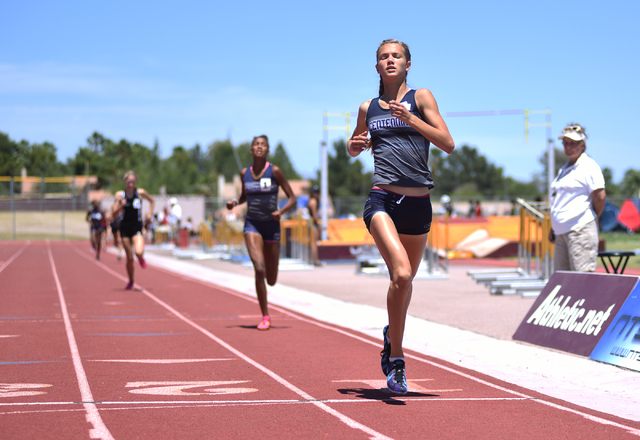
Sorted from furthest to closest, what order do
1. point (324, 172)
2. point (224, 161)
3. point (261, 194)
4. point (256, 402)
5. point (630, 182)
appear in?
point (224, 161) → point (630, 182) → point (324, 172) → point (261, 194) → point (256, 402)

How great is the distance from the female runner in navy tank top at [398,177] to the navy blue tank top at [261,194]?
365 centimetres

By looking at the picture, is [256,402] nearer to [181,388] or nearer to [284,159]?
[181,388]

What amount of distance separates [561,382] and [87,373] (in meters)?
3.49

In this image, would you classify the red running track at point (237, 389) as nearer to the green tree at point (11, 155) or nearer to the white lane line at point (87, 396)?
the white lane line at point (87, 396)

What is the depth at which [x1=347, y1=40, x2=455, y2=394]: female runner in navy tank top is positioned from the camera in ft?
16.1

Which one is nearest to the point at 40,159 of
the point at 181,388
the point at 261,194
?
the point at 261,194

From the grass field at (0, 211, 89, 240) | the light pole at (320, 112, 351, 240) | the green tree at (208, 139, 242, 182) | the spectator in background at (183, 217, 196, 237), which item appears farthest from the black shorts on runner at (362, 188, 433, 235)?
the green tree at (208, 139, 242, 182)

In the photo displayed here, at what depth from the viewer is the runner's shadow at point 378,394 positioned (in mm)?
5031

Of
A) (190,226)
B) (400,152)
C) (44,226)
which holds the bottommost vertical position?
(44,226)

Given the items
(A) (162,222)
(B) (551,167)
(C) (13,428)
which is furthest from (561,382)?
(A) (162,222)

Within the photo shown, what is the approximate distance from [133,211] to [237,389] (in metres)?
8.62

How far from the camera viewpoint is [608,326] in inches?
255

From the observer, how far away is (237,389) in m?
5.35

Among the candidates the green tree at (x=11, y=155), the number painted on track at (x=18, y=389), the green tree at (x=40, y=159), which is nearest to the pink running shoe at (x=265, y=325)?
the number painted on track at (x=18, y=389)
